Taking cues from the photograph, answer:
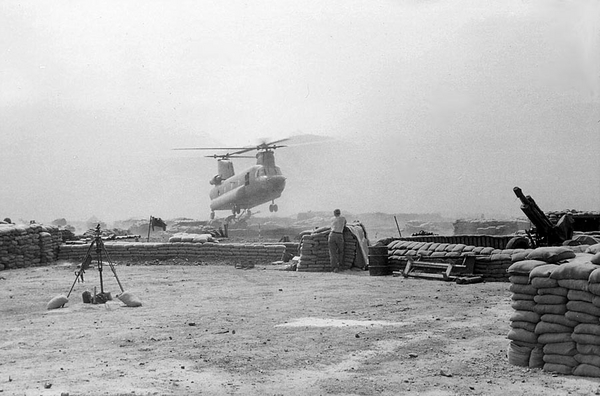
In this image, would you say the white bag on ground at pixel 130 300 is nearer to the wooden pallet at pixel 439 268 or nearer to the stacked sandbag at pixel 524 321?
the wooden pallet at pixel 439 268

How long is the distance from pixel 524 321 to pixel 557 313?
0.30m

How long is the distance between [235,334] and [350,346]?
151 cm

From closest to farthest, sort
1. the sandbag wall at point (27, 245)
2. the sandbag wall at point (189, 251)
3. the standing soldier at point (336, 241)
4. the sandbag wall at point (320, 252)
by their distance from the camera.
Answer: the standing soldier at point (336, 241)
the sandbag wall at point (320, 252)
the sandbag wall at point (27, 245)
the sandbag wall at point (189, 251)

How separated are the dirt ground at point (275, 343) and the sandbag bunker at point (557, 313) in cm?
17

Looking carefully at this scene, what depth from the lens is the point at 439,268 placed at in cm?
1222

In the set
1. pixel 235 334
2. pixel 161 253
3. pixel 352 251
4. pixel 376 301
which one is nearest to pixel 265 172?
pixel 161 253

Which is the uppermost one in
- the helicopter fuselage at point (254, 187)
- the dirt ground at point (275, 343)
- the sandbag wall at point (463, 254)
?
the helicopter fuselage at point (254, 187)

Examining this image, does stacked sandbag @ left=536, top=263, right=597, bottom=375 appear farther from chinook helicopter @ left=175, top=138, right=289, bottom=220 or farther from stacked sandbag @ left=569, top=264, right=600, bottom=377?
chinook helicopter @ left=175, top=138, right=289, bottom=220

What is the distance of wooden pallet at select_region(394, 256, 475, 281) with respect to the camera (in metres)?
11.8

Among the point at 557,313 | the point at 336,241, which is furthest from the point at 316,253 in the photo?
the point at 557,313

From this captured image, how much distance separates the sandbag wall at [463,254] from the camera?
38.2 feet

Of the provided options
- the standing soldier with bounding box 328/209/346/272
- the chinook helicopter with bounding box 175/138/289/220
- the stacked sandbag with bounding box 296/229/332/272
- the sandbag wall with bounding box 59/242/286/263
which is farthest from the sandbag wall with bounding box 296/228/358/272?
the chinook helicopter with bounding box 175/138/289/220

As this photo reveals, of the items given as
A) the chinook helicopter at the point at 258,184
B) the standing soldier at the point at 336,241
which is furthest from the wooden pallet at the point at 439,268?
the chinook helicopter at the point at 258,184

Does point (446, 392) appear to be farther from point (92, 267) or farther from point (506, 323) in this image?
point (92, 267)
